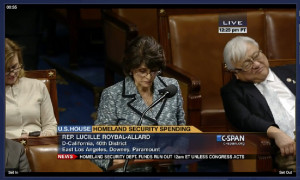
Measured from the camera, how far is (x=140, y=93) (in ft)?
9.41

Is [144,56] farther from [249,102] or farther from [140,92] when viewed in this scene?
[249,102]

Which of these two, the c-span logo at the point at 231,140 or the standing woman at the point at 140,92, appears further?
the standing woman at the point at 140,92

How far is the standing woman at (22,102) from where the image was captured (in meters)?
2.72

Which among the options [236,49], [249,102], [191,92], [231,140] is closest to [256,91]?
[249,102]

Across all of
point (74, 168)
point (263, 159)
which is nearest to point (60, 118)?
point (74, 168)

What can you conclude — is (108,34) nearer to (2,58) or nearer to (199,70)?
(199,70)

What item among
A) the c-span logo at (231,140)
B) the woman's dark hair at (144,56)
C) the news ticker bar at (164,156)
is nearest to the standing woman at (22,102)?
the news ticker bar at (164,156)

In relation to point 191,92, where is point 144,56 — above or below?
above

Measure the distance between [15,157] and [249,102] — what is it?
94 centimetres

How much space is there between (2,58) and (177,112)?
71 cm

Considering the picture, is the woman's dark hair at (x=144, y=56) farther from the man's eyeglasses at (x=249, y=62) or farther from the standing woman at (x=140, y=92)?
the man's eyeglasses at (x=249, y=62)

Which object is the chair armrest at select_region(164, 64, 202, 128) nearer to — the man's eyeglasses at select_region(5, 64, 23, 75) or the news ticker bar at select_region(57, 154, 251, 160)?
the news ticker bar at select_region(57, 154, 251, 160)

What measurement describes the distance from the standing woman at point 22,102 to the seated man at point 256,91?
0.72m

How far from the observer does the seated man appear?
2.85 meters
